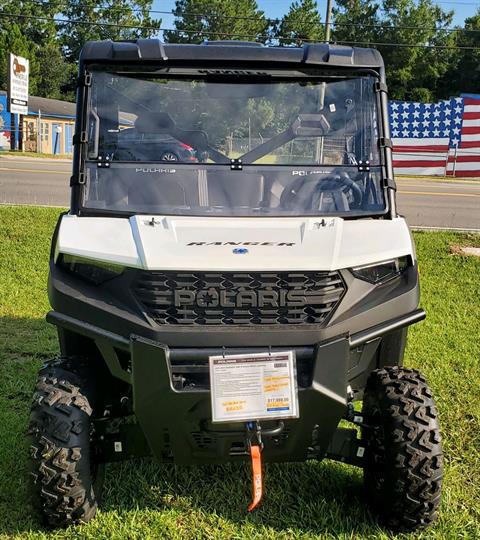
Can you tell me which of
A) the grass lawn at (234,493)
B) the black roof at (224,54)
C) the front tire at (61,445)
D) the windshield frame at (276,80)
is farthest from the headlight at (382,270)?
the front tire at (61,445)

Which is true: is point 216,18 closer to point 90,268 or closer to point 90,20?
point 90,20

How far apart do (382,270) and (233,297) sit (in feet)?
2.37

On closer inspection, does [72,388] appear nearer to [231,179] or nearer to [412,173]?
[231,179]

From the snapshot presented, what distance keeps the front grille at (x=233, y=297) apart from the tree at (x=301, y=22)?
195 feet

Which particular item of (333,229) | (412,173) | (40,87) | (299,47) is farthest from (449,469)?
(40,87)

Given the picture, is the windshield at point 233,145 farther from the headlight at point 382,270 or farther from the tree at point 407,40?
the tree at point 407,40

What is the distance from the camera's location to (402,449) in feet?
8.67

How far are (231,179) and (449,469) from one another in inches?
77.3

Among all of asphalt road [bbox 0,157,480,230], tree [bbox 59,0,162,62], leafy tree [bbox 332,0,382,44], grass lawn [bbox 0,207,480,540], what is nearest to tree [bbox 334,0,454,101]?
leafy tree [bbox 332,0,382,44]

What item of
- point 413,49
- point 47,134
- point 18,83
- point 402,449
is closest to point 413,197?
point 402,449

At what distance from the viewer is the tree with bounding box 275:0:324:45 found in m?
58.6

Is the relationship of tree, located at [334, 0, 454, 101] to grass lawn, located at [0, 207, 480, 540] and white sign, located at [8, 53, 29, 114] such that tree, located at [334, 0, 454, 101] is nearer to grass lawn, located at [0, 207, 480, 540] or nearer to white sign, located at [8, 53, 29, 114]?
white sign, located at [8, 53, 29, 114]

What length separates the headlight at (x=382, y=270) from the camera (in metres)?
2.68

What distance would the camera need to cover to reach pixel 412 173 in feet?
82.7
